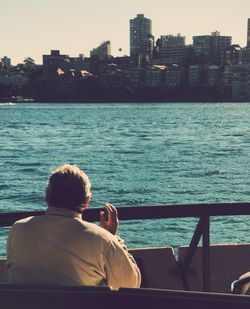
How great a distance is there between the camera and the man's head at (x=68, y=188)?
2.11 m

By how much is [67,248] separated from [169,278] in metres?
1.64

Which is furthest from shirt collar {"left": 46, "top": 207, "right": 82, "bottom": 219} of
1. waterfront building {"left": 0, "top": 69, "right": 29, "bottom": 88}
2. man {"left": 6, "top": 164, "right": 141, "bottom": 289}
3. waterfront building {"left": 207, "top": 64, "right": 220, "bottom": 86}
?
waterfront building {"left": 0, "top": 69, "right": 29, "bottom": 88}

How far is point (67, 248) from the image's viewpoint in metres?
2.05

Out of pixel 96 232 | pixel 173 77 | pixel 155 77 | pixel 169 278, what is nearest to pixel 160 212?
pixel 96 232

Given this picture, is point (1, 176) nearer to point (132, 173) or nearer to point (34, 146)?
point (132, 173)

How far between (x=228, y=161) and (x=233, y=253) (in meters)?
31.7

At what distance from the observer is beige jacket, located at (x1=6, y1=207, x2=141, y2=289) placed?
2.05m

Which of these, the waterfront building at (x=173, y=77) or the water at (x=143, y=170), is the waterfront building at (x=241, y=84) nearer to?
the waterfront building at (x=173, y=77)

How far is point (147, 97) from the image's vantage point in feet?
480

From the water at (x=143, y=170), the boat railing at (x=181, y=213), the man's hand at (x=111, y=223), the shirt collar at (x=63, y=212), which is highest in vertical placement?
the shirt collar at (x=63, y=212)

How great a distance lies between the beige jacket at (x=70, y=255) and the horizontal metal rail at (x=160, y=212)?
0.55 metres

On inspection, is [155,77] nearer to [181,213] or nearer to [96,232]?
[181,213]

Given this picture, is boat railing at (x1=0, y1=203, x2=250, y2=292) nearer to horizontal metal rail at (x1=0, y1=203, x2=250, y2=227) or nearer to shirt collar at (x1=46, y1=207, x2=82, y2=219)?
horizontal metal rail at (x1=0, y1=203, x2=250, y2=227)

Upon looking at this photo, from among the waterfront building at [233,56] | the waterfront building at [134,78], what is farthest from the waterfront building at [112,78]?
the waterfront building at [233,56]
